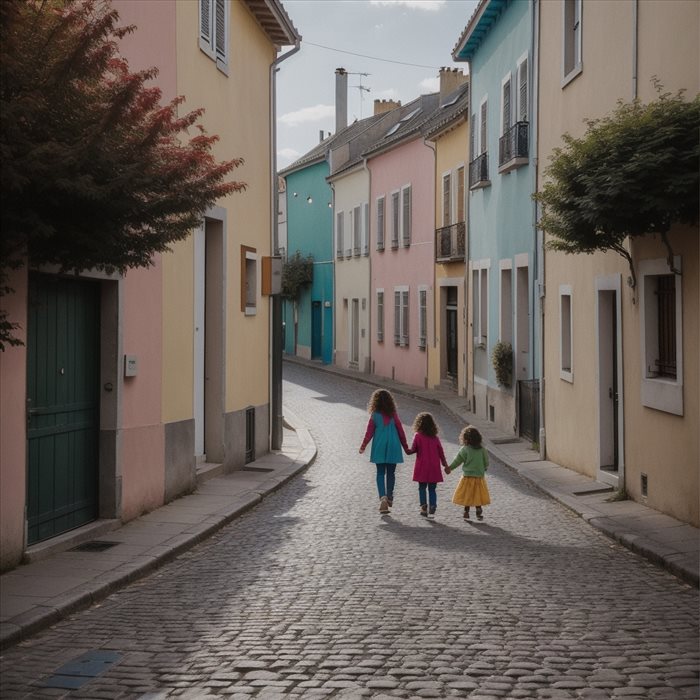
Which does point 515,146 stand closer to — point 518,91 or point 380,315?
point 518,91

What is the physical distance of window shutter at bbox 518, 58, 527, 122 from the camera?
794 inches

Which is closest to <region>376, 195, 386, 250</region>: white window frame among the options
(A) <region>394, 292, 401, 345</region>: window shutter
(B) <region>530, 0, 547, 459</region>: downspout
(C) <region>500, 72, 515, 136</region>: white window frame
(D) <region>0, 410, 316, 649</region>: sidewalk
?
(A) <region>394, 292, 401, 345</region>: window shutter

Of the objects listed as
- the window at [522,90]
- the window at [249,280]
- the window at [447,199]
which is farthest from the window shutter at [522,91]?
the window at [447,199]

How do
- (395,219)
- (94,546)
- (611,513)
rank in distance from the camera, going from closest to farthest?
(94,546)
(611,513)
(395,219)

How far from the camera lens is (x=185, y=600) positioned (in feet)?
27.8

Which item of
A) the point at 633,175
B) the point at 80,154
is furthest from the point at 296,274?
the point at 80,154

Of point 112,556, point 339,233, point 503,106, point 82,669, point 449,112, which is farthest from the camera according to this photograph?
point 339,233

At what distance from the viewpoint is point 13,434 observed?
917 cm

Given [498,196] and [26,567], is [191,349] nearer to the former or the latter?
[26,567]

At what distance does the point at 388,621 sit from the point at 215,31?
1050cm

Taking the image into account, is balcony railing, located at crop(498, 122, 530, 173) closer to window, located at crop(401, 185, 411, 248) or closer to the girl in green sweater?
the girl in green sweater

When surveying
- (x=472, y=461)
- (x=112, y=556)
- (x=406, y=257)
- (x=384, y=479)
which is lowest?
(x=112, y=556)

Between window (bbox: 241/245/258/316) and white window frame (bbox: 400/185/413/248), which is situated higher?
white window frame (bbox: 400/185/413/248)

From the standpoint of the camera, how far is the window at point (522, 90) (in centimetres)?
2006
